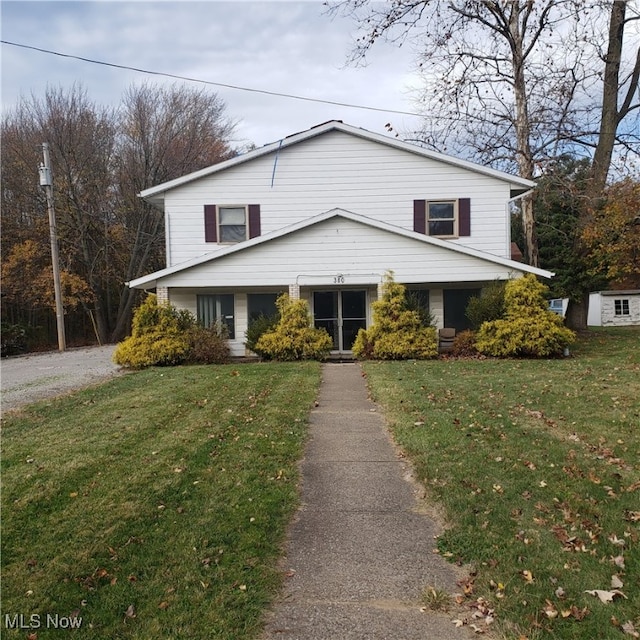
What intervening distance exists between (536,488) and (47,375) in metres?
12.9

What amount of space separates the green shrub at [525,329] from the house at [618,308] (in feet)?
70.5

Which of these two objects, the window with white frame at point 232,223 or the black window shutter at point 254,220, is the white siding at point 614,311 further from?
the window with white frame at point 232,223

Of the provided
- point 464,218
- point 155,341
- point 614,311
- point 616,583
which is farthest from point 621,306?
point 616,583

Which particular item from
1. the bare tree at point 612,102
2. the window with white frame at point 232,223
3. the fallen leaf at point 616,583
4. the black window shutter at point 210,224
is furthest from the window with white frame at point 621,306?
the fallen leaf at point 616,583

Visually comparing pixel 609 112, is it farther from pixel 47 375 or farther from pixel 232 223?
pixel 47 375

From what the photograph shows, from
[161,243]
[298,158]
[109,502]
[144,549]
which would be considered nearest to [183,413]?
[109,502]

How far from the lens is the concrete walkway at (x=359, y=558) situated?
3076 mm

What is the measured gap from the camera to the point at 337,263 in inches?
635

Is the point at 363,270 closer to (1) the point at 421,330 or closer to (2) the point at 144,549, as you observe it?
(1) the point at 421,330

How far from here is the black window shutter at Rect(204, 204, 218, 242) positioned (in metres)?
17.6

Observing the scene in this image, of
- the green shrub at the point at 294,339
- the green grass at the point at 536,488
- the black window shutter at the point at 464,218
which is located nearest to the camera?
the green grass at the point at 536,488

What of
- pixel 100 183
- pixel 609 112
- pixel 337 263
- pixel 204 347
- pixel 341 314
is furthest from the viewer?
pixel 100 183

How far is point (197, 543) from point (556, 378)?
9.04m

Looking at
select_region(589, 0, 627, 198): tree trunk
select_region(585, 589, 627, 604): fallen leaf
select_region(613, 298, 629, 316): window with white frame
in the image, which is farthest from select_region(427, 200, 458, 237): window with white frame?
select_region(613, 298, 629, 316): window with white frame
